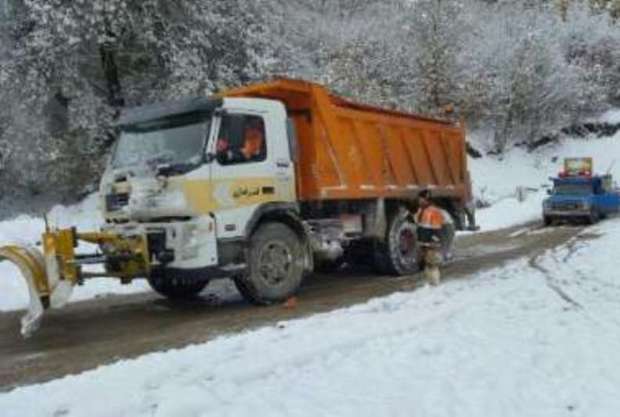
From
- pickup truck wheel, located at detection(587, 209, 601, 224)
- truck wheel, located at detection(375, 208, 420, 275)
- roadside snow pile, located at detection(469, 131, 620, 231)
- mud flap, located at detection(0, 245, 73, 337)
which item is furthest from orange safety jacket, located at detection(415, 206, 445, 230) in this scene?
roadside snow pile, located at detection(469, 131, 620, 231)

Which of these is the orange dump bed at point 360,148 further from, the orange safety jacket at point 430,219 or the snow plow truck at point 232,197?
the orange safety jacket at point 430,219

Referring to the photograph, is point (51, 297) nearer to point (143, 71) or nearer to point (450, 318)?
point (450, 318)

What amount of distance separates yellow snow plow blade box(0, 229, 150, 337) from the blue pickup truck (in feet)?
52.6

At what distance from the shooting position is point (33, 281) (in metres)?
9.59

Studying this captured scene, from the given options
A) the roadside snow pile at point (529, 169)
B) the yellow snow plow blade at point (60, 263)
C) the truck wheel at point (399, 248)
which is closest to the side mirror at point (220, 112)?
the yellow snow plow blade at point (60, 263)

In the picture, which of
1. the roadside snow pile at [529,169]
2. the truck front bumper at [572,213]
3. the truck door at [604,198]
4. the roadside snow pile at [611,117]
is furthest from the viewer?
the roadside snow pile at [611,117]

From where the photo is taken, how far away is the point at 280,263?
447 inches

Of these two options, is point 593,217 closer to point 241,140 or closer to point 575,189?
point 575,189

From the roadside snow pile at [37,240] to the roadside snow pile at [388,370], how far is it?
4890 mm

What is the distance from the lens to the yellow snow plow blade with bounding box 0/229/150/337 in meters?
9.62

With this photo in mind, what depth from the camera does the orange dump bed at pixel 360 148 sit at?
12055 millimetres

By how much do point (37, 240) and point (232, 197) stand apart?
23.7 ft

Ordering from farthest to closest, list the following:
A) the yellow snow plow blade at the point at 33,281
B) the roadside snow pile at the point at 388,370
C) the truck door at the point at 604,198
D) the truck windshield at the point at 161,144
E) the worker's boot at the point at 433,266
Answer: the truck door at the point at 604,198 → the worker's boot at the point at 433,266 → the truck windshield at the point at 161,144 → the yellow snow plow blade at the point at 33,281 → the roadside snow pile at the point at 388,370

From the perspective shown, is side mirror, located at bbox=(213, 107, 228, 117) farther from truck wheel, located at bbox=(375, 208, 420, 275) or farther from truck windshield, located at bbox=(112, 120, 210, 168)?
truck wheel, located at bbox=(375, 208, 420, 275)
